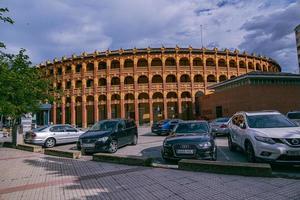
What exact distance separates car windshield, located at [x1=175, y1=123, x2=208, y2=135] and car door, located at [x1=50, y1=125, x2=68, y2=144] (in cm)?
969

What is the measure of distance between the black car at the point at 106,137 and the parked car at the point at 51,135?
432 cm

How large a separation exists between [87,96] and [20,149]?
1243 inches

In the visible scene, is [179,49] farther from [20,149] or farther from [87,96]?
[20,149]

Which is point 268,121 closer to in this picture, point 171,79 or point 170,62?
point 171,79

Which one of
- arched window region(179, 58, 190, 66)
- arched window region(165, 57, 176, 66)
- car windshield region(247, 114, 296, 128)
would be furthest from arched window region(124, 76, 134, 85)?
car windshield region(247, 114, 296, 128)

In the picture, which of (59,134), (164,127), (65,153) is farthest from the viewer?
(164,127)

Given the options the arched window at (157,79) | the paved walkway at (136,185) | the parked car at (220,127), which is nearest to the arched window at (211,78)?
the arched window at (157,79)

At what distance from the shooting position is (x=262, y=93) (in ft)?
92.7

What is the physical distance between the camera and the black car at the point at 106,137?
39.5 feet

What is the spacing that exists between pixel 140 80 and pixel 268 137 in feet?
133

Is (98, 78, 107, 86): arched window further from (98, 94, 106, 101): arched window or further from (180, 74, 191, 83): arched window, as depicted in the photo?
(180, 74, 191, 83): arched window

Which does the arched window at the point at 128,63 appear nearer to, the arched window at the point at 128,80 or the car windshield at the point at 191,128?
the arched window at the point at 128,80

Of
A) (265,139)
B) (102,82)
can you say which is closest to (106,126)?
(265,139)

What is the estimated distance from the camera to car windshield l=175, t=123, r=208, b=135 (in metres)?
9.96
